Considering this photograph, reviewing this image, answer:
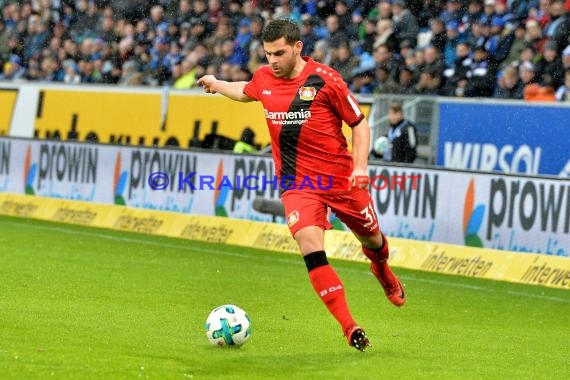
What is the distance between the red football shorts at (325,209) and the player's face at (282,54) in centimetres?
89

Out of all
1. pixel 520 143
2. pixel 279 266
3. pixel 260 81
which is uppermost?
pixel 260 81

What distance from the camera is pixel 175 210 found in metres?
20.1

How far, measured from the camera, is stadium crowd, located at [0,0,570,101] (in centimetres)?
1983

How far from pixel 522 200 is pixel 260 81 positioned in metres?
7.10

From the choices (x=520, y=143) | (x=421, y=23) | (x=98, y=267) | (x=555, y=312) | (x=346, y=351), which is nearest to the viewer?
(x=346, y=351)

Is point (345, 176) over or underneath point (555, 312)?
over

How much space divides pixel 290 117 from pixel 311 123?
6.2 inches

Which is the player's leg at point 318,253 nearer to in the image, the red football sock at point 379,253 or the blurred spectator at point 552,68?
the red football sock at point 379,253

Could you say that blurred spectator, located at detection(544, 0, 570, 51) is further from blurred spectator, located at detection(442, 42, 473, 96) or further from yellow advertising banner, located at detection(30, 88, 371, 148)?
yellow advertising banner, located at detection(30, 88, 371, 148)

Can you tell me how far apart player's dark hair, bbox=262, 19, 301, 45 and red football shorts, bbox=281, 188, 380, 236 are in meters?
1.10

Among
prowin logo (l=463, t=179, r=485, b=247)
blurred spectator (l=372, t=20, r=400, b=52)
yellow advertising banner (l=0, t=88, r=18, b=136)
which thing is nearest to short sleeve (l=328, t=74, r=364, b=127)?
prowin logo (l=463, t=179, r=485, b=247)

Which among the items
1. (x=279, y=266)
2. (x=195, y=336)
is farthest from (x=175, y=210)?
(x=195, y=336)

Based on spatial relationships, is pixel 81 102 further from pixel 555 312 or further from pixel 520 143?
pixel 555 312

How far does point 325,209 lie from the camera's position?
365 inches
